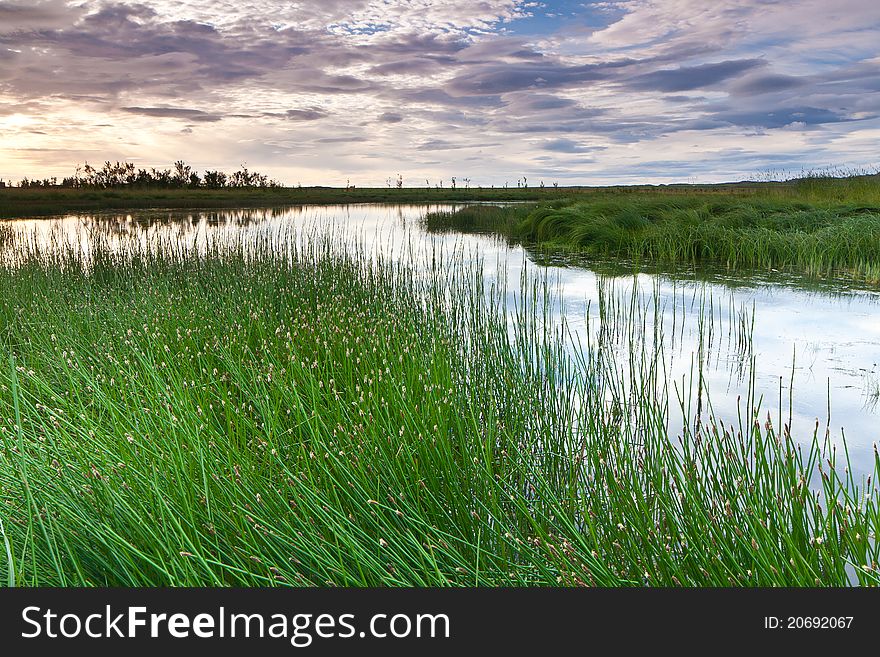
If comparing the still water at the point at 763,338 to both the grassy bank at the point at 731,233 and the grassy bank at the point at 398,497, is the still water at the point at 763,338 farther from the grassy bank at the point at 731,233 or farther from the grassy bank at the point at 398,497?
the grassy bank at the point at 731,233

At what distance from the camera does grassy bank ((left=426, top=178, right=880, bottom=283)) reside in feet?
35.5

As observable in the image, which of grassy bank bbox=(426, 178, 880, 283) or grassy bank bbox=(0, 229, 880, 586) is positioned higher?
grassy bank bbox=(426, 178, 880, 283)

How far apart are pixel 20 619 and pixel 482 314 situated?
4.61 meters

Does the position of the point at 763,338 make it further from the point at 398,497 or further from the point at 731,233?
the point at 731,233

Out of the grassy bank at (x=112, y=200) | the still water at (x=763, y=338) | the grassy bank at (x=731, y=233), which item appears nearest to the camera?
the still water at (x=763, y=338)

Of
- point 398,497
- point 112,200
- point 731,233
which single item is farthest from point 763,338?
point 112,200

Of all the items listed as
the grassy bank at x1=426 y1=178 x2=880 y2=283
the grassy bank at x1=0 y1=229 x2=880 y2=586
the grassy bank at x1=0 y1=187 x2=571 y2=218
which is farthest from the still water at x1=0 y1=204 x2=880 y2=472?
the grassy bank at x1=0 y1=187 x2=571 y2=218

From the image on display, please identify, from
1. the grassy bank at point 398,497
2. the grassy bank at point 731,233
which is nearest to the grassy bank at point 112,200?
the grassy bank at point 731,233

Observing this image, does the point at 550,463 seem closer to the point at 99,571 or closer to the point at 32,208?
the point at 99,571

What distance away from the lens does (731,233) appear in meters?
12.2

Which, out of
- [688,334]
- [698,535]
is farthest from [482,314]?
[698,535]

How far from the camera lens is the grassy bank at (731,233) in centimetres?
1083

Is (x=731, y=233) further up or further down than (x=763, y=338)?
further up

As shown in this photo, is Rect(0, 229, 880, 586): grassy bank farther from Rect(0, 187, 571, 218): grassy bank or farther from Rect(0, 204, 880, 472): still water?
Rect(0, 187, 571, 218): grassy bank
